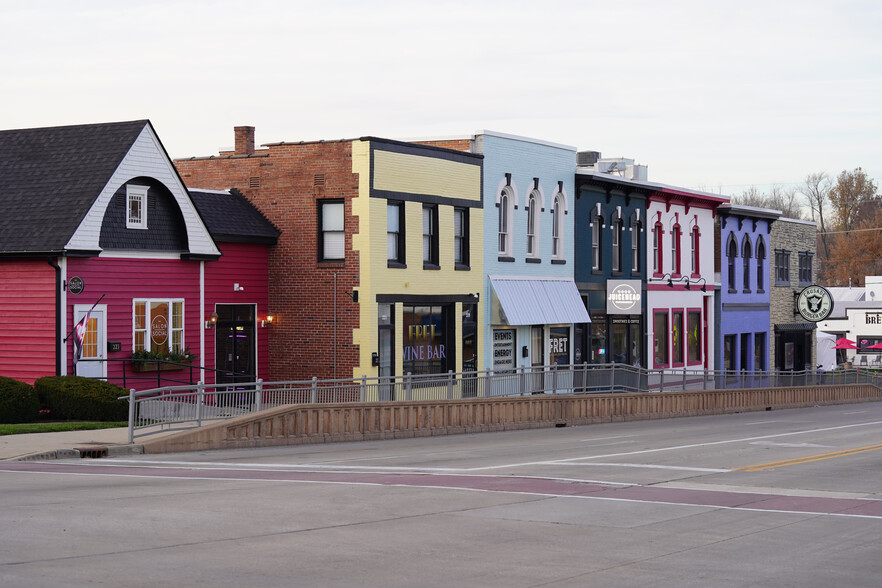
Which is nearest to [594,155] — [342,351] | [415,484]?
[342,351]

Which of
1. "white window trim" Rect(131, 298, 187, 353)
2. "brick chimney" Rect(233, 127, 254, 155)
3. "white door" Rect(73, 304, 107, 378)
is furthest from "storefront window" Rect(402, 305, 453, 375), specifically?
"white door" Rect(73, 304, 107, 378)

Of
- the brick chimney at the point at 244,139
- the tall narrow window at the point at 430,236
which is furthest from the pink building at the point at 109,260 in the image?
the tall narrow window at the point at 430,236

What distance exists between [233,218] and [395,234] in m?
4.75

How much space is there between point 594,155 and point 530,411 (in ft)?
67.1

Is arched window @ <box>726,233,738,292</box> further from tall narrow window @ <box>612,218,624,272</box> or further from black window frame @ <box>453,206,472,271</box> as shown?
black window frame @ <box>453,206,472,271</box>

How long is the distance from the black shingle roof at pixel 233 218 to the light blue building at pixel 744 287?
25110 millimetres

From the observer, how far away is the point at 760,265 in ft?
184

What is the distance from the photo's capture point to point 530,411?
3173cm

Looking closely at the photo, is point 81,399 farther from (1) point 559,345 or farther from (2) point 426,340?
(1) point 559,345

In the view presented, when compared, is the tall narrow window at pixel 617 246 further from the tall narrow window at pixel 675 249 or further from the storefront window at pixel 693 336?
the storefront window at pixel 693 336

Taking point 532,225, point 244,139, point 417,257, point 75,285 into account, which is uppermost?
point 244,139

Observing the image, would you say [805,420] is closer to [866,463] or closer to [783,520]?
[866,463]

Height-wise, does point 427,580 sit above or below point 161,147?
below

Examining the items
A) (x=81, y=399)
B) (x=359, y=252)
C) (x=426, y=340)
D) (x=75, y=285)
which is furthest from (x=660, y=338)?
(x=81, y=399)
